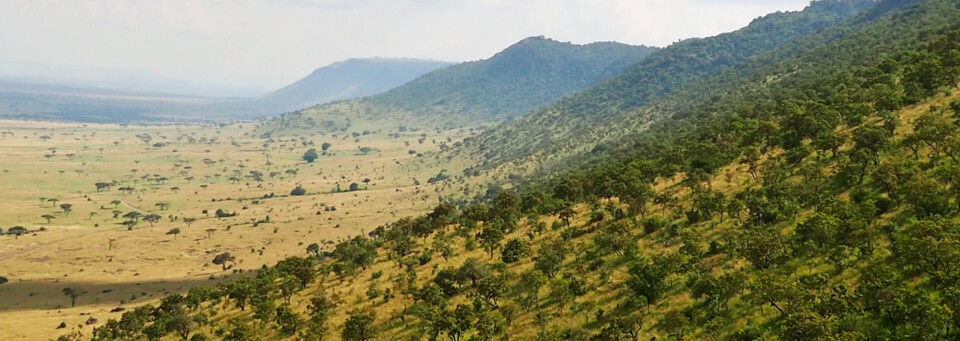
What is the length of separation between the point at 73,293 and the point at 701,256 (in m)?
116

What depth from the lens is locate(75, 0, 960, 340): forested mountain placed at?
3642cm

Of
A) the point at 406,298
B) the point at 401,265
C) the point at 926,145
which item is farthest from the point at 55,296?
the point at 926,145

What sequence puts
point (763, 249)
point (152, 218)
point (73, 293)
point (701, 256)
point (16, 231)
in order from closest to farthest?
point (763, 249) → point (701, 256) → point (73, 293) → point (16, 231) → point (152, 218)

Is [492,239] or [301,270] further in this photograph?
[301,270]

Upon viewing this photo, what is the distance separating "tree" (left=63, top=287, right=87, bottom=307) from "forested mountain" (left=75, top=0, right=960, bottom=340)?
145 ft

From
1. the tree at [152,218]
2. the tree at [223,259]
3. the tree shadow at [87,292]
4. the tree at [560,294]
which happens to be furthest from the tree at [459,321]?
the tree at [152,218]

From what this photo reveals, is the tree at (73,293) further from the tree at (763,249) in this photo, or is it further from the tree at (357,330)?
the tree at (763,249)

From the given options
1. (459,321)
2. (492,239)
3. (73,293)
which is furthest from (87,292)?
(459,321)

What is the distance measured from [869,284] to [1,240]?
620ft

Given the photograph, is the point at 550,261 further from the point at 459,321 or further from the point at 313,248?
the point at 313,248

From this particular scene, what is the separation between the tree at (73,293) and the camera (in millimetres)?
102144

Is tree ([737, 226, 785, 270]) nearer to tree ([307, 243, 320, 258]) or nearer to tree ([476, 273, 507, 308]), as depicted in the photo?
tree ([476, 273, 507, 308])

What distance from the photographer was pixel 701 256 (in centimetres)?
5059

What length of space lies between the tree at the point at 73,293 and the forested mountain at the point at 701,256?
1739 inches
